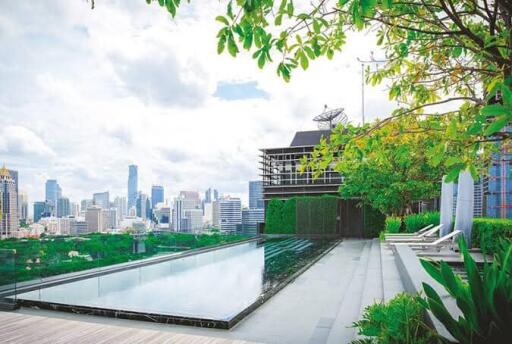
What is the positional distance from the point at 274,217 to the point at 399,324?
24.0 metres

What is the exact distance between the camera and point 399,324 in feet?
10.9

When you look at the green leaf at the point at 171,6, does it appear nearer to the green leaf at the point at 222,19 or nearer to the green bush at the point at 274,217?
the green leaf at the point at 222,19

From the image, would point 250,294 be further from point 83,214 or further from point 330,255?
point 330,255

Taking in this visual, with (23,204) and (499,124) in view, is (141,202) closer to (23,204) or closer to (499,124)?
(23,204)

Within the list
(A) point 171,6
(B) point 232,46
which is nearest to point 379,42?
(B) point 232,46

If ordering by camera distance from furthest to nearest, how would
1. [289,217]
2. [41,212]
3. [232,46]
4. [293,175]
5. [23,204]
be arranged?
1. [293,175]
2. [289,217]
3. [23,204]
4. [41,212]
5. [232,46]

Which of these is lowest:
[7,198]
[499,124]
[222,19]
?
[7,198]

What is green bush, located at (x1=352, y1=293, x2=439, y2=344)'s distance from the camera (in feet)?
10.1

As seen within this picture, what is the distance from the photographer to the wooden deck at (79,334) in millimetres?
4574

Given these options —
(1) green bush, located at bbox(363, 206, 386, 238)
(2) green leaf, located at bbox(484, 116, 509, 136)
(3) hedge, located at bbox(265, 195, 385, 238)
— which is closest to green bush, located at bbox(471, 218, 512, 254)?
(2) green leaf, located at bbox(484, 116, 509, 136)

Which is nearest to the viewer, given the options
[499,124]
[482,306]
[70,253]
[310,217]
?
[499,124]


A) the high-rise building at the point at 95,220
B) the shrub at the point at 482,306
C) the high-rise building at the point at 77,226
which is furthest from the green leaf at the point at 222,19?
the high-rise building at the point at 95,220

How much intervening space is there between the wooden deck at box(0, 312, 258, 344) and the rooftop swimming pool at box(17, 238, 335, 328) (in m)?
0.83

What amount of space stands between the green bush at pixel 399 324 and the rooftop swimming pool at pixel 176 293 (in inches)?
94.7
